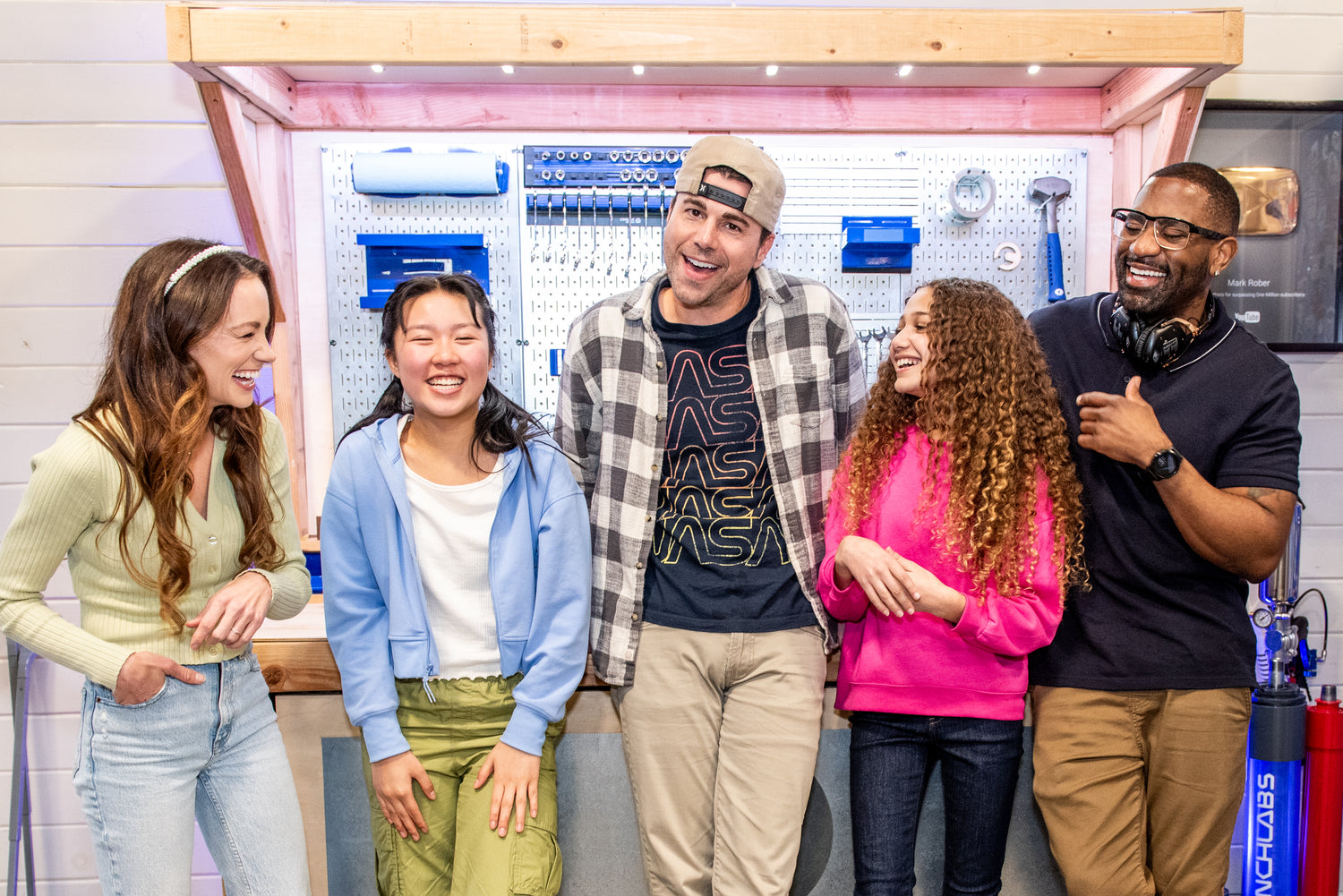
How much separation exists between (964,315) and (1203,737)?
3.25 ft

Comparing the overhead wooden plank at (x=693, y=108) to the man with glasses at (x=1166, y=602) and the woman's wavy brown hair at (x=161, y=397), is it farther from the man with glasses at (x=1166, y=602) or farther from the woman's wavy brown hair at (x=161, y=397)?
the woman's wavy brown hair at (x=161, y=397)

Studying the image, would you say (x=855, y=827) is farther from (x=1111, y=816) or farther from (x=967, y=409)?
(x=967, y=409)

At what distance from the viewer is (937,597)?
169 cm

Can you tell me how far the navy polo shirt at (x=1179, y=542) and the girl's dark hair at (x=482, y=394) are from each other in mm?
1189

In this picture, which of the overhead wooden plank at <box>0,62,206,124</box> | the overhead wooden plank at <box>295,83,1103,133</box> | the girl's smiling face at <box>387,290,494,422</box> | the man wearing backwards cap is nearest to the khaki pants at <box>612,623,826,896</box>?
the man wearing backwards cap

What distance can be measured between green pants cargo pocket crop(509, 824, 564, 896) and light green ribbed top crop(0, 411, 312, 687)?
25.9 inches

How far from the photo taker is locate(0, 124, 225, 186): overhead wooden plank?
2.62 m

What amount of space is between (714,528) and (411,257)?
1.39 metres

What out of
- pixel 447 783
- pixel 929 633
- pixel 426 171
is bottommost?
pixel 447 783

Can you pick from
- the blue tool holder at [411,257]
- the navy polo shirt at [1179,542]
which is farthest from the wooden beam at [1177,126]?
the blue tool holder at [411,257]

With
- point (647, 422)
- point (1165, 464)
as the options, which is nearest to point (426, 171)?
point (647, 422)

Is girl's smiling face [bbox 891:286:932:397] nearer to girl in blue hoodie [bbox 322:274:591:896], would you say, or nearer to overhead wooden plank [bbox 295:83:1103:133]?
girl in blue hoodie [bbox 322:274:591:896]

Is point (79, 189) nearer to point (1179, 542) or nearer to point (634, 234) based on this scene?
point (634, 234)

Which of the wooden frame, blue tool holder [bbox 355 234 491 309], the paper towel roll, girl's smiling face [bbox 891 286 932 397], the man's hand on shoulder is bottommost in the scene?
the man's hand on shoulder
